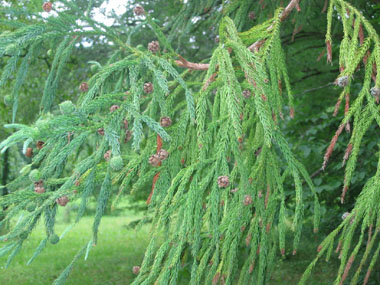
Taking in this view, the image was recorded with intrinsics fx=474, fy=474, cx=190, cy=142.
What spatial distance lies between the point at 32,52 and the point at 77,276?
730cm

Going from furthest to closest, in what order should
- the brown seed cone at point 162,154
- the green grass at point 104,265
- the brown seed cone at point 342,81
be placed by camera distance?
1. the green grass at point 104,265
2. the brown seed cone at point 342,81
3. the brown seed cone at point 162,154

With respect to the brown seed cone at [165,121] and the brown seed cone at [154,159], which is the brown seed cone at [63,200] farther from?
the brown seed cone at [165,121]

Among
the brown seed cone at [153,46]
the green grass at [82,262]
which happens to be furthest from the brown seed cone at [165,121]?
the green grass at [82,262]

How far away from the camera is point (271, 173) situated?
201 centimetres

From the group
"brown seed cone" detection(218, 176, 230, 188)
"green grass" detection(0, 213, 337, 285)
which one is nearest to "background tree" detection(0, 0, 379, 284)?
"brown seed cone" detection(218, 176, 230, 188)

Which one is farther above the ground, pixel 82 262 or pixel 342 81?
pixel 342 81

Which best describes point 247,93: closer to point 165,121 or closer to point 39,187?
point 165,121

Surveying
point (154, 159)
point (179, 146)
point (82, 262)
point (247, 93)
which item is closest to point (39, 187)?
point (154, 159)

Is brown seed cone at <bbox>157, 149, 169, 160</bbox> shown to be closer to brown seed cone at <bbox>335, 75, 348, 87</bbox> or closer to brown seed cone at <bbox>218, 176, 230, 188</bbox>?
brown seed cone at <bbox>218, 176, 230, 188</bbox>

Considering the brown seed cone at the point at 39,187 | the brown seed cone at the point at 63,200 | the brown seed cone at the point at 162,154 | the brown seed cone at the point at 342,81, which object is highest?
the brown seed cone at the point at 342,81

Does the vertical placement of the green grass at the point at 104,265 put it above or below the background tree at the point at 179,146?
below

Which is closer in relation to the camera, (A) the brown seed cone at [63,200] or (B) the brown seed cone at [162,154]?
(A) the brown seed cone at [63,200]

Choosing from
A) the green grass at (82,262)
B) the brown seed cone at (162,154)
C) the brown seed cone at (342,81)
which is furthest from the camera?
the green grass at (82,262)

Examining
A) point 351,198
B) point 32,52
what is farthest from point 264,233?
point 351,198
